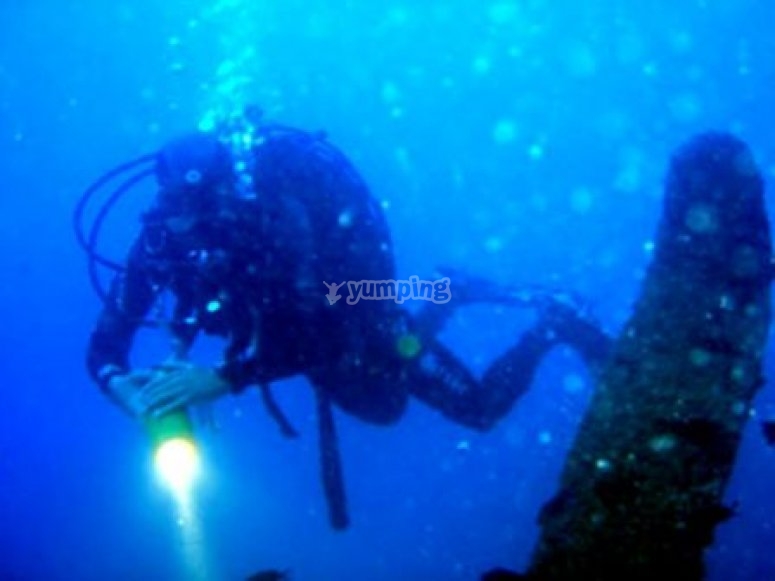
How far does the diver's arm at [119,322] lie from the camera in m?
5.68

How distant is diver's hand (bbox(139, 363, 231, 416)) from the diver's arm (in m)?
1.16

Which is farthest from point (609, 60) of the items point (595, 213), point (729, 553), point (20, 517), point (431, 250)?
point (729, 553)

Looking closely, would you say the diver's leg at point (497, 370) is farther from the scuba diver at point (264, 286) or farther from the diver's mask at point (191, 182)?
the diver's mask at point (191, 182)

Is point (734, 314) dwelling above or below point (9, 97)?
below

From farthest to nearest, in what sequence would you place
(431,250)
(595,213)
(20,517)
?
(595,213) < (431,250) < (20,517)

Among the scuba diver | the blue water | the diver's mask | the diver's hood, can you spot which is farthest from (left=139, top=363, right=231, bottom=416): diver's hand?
the blue water

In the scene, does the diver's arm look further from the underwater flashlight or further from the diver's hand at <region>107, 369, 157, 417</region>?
the underwater flashlight

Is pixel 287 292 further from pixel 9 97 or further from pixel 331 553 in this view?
pixel 9 97

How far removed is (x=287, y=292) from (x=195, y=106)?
77723mm

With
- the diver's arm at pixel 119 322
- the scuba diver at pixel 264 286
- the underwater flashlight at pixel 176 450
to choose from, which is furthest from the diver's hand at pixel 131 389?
the diver's arm at pixel 119 322

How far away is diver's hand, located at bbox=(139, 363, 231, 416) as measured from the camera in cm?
439

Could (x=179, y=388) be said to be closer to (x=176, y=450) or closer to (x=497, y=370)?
(x=176, y=450)

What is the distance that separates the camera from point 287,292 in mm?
4945

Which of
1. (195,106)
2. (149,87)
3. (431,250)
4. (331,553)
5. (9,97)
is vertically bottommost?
(331,553)
